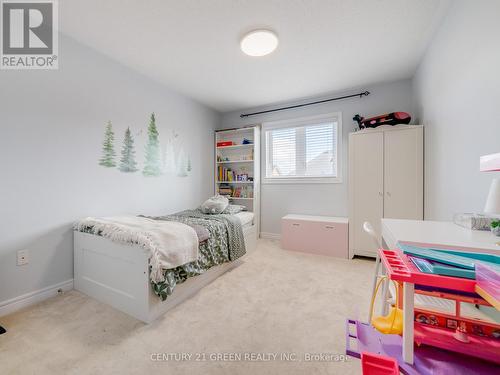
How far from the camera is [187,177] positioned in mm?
3449

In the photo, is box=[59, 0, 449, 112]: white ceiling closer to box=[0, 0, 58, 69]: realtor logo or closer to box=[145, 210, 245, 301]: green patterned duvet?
box=[0, 0, 58, 69]: realtor logo

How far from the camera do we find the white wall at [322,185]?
294 centimetres

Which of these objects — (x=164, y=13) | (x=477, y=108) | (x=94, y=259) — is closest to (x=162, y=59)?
(x=164, y=13)

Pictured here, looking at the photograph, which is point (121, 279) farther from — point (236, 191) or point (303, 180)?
point (303, 180)

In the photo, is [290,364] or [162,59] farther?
[162,59]

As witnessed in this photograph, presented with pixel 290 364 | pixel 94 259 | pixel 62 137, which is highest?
pixel 62 137

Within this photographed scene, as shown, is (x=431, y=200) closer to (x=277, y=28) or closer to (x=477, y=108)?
(x=477, y=108)

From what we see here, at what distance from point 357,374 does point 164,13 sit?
2802mm

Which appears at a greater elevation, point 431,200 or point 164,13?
A: point 164,13

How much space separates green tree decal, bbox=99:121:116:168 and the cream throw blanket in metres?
0.69

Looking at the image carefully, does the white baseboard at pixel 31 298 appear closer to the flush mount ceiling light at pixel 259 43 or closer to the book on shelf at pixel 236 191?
the book on shelf at pixel 236 191

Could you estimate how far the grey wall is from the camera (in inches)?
66.0

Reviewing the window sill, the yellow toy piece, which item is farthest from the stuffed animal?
the yellow toy piece

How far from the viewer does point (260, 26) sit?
187 cm
